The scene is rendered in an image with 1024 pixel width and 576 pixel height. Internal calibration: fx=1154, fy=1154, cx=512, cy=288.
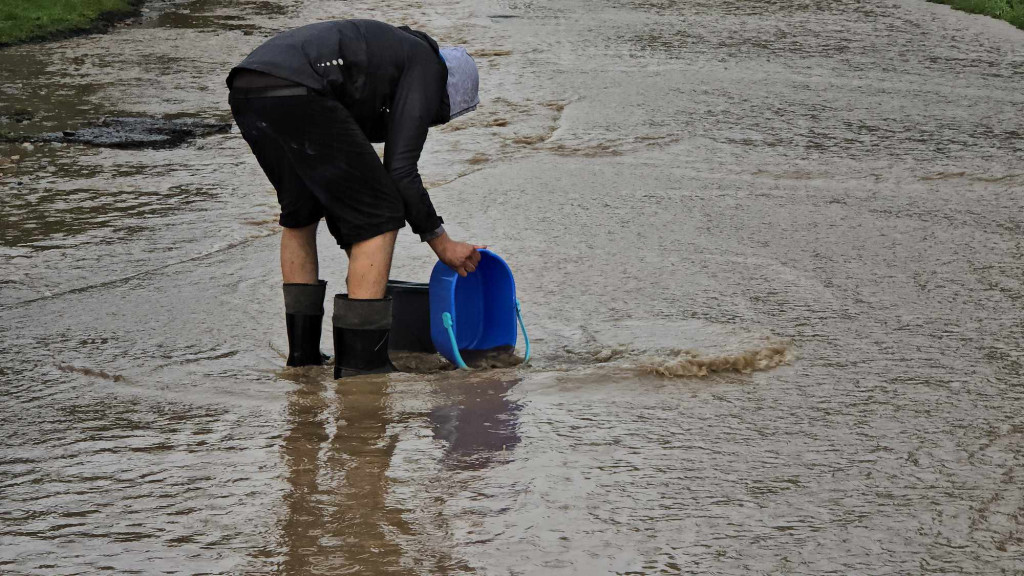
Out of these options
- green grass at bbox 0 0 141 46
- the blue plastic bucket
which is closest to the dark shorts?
the blue plastic bucket

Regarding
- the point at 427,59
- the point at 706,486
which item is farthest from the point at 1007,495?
the point at 427,59

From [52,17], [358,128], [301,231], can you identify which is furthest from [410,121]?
[52,17]

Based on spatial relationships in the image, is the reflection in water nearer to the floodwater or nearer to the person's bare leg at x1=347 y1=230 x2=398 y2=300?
the floodwater

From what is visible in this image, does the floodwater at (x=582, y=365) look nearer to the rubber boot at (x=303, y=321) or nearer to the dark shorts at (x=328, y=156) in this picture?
the rubber boot at (x=303, y=321)

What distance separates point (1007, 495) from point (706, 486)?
0.78m

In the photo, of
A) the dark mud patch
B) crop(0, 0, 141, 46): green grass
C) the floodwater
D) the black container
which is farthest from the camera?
crop(0, 0, 141, 46): green grass

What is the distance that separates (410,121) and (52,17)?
12.3 meters

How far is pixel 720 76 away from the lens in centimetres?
1039

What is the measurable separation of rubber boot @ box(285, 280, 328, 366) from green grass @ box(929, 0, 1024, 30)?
11.6 m

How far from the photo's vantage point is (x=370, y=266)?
150 inches

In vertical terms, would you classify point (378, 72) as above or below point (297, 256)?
above

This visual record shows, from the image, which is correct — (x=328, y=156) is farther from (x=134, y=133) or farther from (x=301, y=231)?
(x=134, y=133)

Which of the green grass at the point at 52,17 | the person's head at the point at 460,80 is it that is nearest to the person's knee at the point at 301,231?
the person's head at the point at 460,80

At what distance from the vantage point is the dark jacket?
11.9ft
